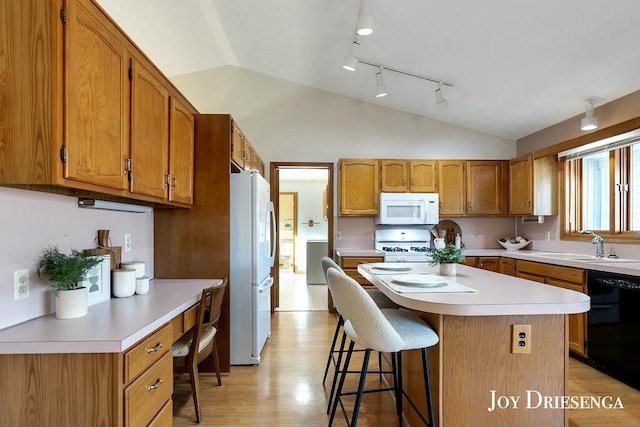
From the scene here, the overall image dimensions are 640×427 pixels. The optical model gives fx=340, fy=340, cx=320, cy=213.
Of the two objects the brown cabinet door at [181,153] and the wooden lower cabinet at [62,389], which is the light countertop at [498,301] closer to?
the wooden lower cabinet at [62,389]

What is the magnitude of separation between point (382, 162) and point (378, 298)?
2.31m

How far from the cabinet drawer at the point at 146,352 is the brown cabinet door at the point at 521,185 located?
402 cm

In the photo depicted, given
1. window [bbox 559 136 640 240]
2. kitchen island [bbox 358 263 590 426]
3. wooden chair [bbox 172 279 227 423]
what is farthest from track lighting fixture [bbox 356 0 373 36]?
window [bbox 559 136 640 240]

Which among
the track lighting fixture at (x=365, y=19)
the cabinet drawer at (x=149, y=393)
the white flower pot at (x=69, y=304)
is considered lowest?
the cabinet drawer at (x=149, y=393)

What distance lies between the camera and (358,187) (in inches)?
172

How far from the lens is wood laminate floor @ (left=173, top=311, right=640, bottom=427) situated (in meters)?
2.05

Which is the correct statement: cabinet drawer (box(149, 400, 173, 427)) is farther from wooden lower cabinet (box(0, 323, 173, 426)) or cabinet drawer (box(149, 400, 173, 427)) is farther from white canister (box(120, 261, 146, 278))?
white canister (box(120, 261, 146, 278))

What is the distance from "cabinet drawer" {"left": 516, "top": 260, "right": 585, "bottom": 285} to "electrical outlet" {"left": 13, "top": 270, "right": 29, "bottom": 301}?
3.72 meters

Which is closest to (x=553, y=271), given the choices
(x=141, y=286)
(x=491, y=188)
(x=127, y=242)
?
(x=491, y=188)

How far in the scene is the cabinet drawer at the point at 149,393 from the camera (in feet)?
4.17

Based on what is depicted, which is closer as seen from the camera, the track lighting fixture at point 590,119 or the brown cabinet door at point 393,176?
the track lighting fixture at point 590,119

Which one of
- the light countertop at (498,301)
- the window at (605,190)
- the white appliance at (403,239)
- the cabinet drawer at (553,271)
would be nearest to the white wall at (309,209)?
the white appliance at (403,239)

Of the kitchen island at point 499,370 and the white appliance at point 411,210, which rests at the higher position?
the white appliance at point 411,210

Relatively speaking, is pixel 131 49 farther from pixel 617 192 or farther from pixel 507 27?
pixel 617 192
